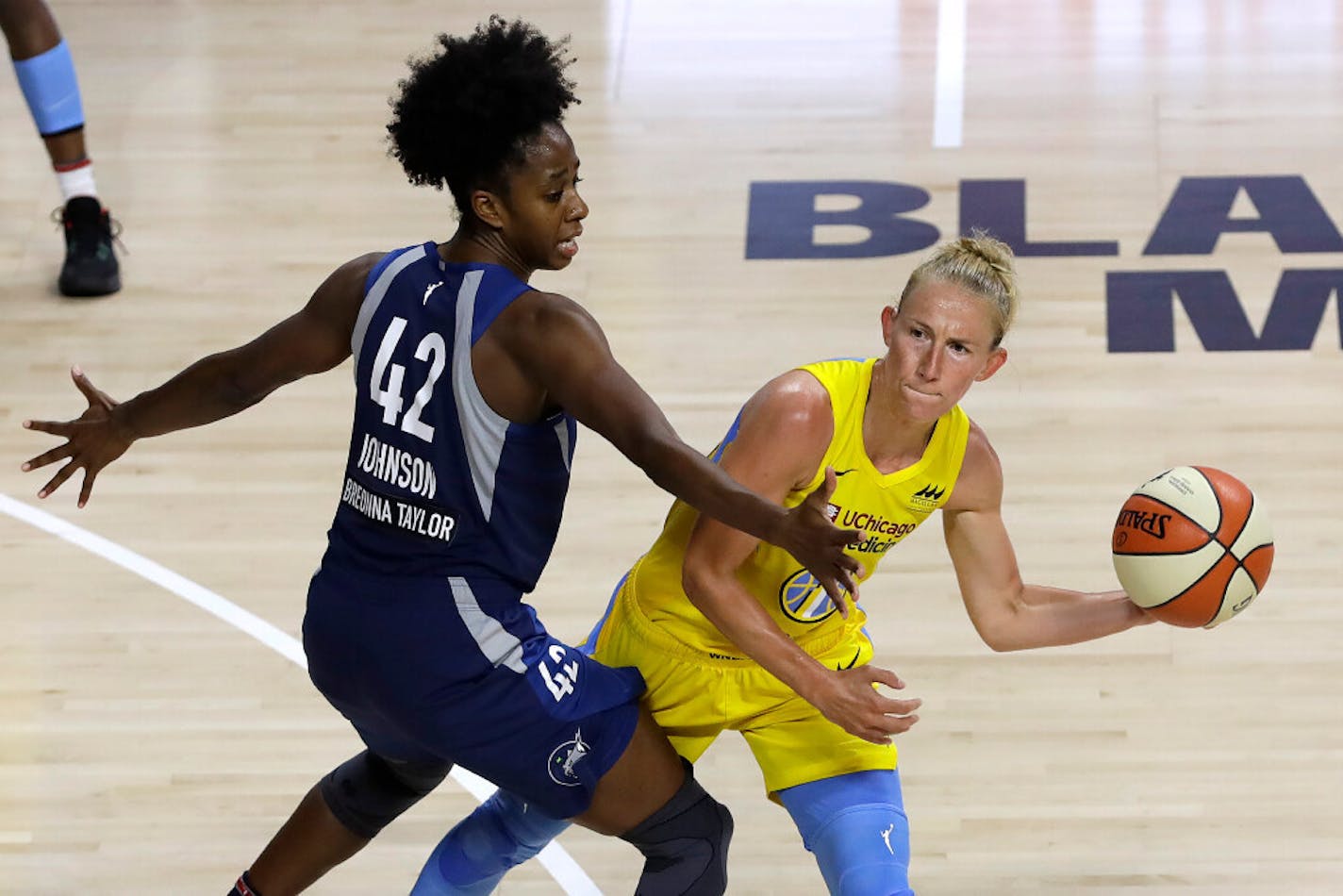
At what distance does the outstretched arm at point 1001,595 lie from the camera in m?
3.50

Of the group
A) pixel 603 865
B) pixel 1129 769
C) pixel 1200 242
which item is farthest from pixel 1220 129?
pixel 603 865

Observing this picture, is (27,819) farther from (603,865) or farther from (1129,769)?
(1129,769)

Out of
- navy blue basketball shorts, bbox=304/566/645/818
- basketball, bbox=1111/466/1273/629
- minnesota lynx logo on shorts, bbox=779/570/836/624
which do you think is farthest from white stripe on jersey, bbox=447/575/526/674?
basketball, bbox=1111/466/1273/629

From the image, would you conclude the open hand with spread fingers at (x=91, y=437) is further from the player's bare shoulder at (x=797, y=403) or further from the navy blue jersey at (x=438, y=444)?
the player's bare shoulder at (x=797, y=403)

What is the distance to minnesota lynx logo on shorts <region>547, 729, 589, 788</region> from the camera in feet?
10.4

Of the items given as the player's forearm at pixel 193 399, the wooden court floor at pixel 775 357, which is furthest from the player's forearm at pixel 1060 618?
the player's forearm at pixel 193 399

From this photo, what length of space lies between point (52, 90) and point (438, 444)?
4.13m

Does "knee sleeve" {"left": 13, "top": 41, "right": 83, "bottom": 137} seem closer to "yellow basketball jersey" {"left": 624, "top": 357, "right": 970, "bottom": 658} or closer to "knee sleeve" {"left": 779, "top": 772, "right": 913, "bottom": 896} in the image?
"yellow basketball jersey" {"left": 624, "top": 357, "right": 970, "bottom": 658}

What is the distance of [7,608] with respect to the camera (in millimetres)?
5164

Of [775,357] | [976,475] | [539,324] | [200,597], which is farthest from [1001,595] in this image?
[775,357]

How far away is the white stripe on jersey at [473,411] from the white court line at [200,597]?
145cm

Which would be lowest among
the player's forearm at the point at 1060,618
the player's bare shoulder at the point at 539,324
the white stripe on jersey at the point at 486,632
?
the player's forearm at the point at 1060,618

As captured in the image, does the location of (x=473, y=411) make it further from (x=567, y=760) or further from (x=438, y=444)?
(x=567, y=760)

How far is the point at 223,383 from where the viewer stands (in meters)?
3.39
